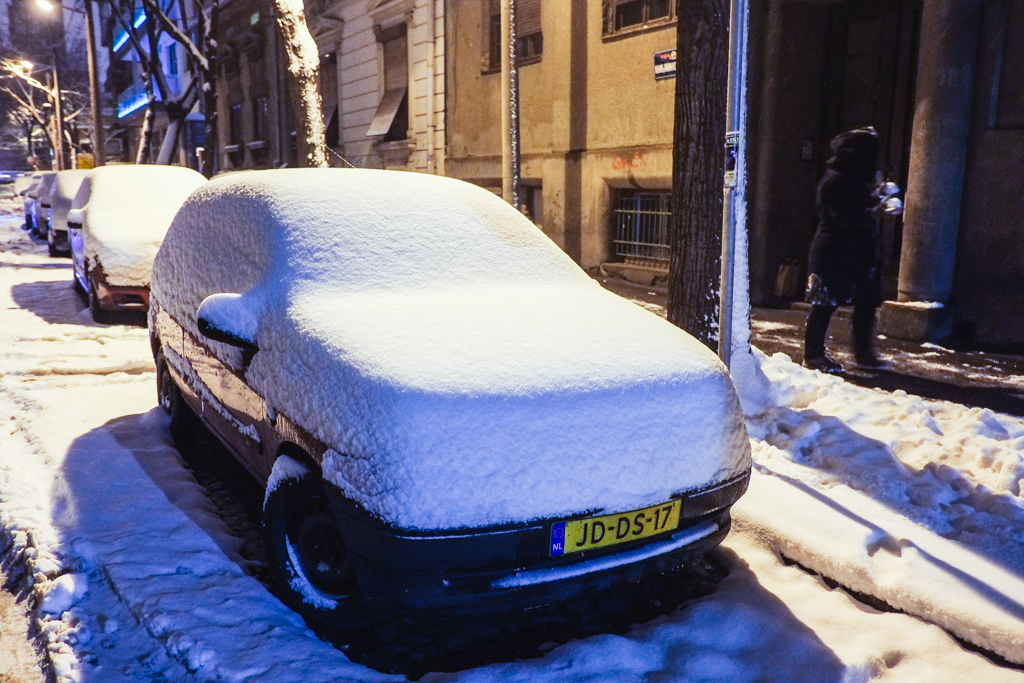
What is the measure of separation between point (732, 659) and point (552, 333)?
1332mm

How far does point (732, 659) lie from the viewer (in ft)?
9.67

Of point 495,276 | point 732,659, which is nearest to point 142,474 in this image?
point 495,276

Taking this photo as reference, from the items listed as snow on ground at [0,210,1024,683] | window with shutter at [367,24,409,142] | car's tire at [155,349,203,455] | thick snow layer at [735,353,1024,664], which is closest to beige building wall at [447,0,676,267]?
window with shutter at [367,24,409,142]

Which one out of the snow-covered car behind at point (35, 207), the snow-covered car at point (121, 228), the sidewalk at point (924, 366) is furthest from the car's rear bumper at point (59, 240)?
the sidewalk at point (924, 366)

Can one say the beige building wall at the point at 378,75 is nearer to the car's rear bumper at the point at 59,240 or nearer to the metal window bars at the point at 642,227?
the metal window bars at the point at 642,227

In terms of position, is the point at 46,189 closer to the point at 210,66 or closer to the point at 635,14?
the point at 210,66

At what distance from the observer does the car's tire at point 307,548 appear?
2.96 meters

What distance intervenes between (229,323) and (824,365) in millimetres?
5143

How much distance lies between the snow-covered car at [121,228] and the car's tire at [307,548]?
5494 mm

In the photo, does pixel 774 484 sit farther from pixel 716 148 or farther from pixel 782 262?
pixel 782 262

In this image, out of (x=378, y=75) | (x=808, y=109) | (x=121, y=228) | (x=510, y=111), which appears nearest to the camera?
(x=121, y=228)

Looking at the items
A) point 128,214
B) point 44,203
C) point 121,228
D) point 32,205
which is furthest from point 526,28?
point 32,205

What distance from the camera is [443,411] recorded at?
259 centimetres

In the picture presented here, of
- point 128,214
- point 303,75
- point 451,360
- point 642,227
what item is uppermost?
point 303,75
